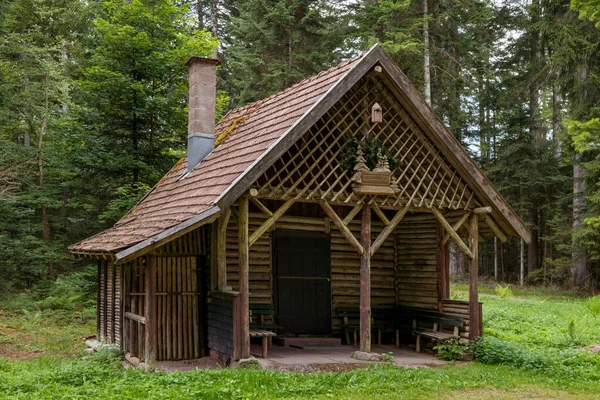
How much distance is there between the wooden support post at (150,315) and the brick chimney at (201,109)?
3.82 metres

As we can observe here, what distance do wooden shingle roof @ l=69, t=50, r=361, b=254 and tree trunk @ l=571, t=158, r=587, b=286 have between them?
50.1 ft

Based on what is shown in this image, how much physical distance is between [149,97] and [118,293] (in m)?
7.69

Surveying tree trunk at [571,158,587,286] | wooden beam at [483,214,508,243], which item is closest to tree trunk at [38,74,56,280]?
wooden beam at [483,214,508,243]

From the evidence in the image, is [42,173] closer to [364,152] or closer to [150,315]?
[150,315]

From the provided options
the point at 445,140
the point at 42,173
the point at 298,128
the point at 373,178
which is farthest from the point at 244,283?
the point at 42,173

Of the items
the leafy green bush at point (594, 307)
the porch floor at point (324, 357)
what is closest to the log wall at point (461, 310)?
the porch floor at point (324, 357)

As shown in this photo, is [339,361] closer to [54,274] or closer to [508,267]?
[54,274]

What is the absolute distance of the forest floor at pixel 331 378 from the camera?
312 inches

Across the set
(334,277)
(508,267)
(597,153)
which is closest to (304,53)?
(597,153)

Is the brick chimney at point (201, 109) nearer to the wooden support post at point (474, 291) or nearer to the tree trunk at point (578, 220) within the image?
the wooden support post at point (474, 291)

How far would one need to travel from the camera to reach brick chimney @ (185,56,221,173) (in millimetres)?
13523

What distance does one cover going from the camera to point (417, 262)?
13.7 meters

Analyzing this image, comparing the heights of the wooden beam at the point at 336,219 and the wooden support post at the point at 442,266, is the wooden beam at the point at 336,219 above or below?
above

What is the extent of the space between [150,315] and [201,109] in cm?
509
